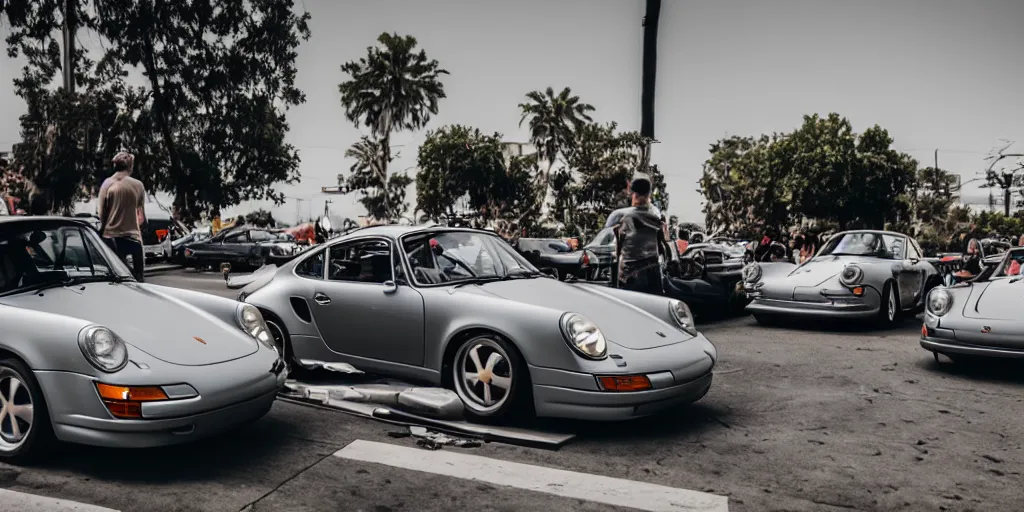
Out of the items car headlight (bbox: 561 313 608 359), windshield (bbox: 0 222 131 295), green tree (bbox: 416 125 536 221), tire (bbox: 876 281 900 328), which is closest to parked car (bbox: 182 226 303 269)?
tire (bbox: 876 281 900 328)

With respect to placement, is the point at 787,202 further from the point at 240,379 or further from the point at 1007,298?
the point at 240,379

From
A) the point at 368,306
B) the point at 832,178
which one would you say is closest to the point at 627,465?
the point at 368,306

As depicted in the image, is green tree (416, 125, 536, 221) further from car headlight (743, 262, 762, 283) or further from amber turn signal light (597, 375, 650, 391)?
amber turn signal light (597, 375, 650, 391)

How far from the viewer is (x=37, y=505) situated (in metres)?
3.53

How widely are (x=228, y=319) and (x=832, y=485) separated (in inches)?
142

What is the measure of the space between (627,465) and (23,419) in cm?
308

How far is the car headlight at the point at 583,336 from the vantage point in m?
4.81

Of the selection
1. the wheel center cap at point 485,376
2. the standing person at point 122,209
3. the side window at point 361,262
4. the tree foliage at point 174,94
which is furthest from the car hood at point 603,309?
the tree foliage at point 174,94

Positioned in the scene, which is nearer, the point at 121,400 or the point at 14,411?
the point at 121,400

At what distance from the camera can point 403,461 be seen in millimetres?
4387

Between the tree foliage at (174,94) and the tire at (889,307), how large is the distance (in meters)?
13.9

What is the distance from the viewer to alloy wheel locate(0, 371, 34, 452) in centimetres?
404

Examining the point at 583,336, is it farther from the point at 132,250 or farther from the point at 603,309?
the point at 132,250

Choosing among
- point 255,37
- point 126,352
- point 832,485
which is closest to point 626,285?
point 832,485
